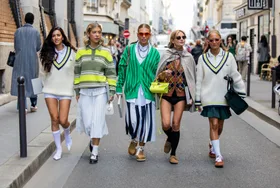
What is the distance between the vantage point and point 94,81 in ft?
21.5

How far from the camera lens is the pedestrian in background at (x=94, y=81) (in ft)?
21.4

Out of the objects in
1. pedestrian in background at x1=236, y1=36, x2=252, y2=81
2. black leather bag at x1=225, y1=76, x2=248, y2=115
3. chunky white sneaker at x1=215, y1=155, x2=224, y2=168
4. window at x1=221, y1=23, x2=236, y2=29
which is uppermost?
window at x1=221, y1=23, x2=236, y2=29

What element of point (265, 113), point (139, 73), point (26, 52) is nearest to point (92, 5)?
point (265, 113)

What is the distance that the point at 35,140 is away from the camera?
24.3 feet

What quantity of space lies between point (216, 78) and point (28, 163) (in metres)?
2.70

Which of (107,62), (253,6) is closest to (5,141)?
(107,62)

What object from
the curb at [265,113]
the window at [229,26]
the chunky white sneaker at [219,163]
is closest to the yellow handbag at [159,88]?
the chunky white sneaker at [219,163]

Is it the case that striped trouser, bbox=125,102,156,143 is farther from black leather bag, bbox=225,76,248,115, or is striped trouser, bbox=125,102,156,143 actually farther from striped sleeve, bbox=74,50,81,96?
black leather bag, bbox=225,76,248,115

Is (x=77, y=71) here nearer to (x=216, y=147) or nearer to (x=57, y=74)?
(x=57, y=74)

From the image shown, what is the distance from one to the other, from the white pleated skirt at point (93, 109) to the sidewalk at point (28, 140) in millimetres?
783

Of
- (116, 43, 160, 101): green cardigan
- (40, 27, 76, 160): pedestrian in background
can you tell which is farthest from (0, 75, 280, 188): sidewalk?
(116, 43, 160, 101): green cardigan

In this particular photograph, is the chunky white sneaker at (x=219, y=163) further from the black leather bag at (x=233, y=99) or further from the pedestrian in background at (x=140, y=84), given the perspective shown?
the pedestrian in background at (x=140, y=84)

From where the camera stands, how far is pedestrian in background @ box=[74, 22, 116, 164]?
21.4 feet

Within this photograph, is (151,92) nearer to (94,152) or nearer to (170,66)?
(170,66)
